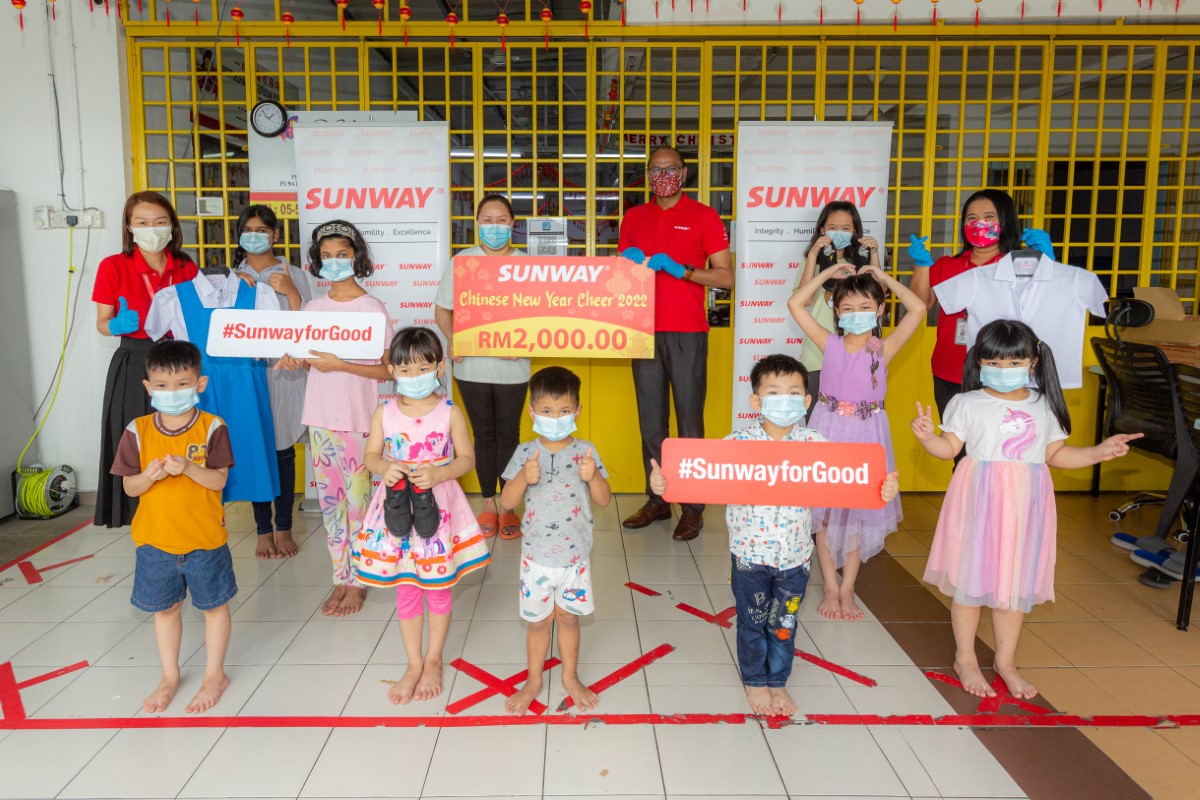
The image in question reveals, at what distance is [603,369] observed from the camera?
4891 mm

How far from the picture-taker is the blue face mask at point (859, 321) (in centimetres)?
271

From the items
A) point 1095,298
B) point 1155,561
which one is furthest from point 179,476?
point 1155,561

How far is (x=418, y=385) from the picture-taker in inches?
92.7

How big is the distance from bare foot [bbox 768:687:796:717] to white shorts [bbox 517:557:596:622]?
2.14ft

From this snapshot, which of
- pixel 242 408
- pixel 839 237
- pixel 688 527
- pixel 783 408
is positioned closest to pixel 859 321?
pixel 783 408

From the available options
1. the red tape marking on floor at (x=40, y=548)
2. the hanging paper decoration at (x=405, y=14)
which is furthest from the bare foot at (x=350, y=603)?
the hanging paper decoration at (x=405, y=14)

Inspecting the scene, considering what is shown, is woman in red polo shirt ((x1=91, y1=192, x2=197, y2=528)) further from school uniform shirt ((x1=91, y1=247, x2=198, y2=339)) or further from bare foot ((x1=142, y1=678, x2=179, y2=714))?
bare foot ((x1=142, y1=678, x2=179, y2=714))

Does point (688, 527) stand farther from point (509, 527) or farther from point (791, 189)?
point (791, 189)

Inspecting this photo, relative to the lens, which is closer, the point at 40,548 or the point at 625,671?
the point at 625,671

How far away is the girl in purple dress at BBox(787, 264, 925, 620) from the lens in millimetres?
2754

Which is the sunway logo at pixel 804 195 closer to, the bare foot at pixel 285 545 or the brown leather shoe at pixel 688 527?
the brown leather shoe at pixel 688 527

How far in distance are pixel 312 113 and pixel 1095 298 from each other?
13.2 feet

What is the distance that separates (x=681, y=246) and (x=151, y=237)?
2312 mm

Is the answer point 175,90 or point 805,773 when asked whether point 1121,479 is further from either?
point 175,90
